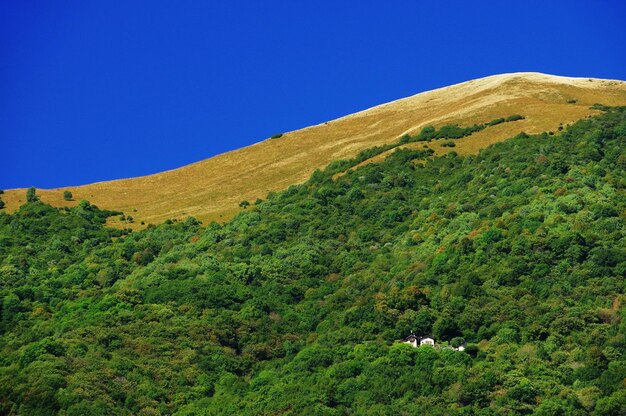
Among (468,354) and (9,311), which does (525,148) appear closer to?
(468,354)

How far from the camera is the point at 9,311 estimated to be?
95.9 meters

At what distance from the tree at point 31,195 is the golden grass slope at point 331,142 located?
28.9 inches

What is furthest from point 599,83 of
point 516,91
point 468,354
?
point 468,354

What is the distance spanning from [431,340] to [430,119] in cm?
4948

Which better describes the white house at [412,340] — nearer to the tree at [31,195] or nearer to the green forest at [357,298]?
the green forest at [357,298]

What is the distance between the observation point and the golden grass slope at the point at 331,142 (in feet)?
394

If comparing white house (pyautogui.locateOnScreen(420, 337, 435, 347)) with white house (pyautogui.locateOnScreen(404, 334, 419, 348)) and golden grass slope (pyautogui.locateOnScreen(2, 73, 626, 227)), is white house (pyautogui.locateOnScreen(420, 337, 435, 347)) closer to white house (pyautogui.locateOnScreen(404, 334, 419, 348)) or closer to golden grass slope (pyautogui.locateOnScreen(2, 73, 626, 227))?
white house (pyautogui.locateOnScreen(404, 334, 419, 348))

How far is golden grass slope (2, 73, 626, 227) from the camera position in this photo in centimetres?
12012

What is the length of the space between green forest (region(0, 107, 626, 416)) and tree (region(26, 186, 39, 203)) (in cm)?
789

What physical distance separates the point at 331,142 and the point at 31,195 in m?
28.9

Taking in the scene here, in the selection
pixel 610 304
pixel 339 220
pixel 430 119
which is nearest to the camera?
pixel 610 304

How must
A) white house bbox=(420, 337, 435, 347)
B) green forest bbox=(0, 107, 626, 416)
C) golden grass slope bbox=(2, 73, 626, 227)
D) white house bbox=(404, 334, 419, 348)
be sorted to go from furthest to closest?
golden grass slope bbox=(2, 73, 626, 227) → white house bbox=(404, 334, 419, 348) → white house bbox=(420, 337, 435, 347) → green forest bbox=(0, 107, 626, 416)

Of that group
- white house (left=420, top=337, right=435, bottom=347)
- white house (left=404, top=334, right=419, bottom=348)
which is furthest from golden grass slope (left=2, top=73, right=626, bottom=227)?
white house (left=420, top=337, right=435, bottom=347)

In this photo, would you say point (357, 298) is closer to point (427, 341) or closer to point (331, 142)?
point (427, 341)
